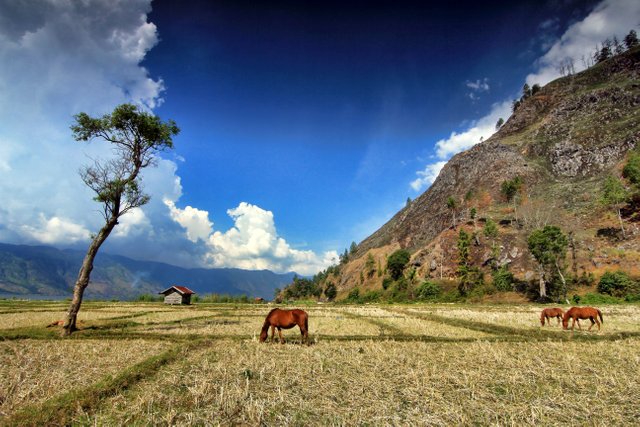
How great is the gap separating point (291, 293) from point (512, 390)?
170375 millimetres

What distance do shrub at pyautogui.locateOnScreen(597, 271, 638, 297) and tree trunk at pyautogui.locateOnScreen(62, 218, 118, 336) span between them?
84.5 m

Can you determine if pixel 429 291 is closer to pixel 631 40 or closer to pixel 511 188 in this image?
pixel 511 188

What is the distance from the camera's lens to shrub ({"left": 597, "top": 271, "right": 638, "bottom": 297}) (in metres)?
61.0

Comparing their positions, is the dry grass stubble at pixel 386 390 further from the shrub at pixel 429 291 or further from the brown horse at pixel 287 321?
A: the shrub at pixel 429 291

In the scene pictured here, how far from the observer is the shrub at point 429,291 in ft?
293

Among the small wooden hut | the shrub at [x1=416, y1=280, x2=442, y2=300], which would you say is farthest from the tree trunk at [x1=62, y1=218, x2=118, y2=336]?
the shrub at [x1=416, y1=280, x2=442, y2=300]

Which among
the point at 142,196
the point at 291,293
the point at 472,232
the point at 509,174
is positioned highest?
the point at 509,174

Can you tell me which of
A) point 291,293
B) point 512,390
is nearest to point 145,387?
point 512,390

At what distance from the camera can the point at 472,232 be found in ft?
366

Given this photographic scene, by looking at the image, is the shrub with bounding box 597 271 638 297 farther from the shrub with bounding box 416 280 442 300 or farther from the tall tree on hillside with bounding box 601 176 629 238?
the shrub with bounding box 416 280 442 300

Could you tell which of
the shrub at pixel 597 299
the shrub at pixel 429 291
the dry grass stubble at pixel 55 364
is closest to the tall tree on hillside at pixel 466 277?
the shrub at pixel 429 291

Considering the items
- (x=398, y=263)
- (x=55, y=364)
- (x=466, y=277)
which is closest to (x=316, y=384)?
(x=55, y=364)

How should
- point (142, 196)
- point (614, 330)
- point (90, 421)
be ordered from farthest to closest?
1. point (142, 196)
2. point (614, 330)
3. point (90, 421)

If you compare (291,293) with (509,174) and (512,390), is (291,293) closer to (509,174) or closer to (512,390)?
(509,174)
